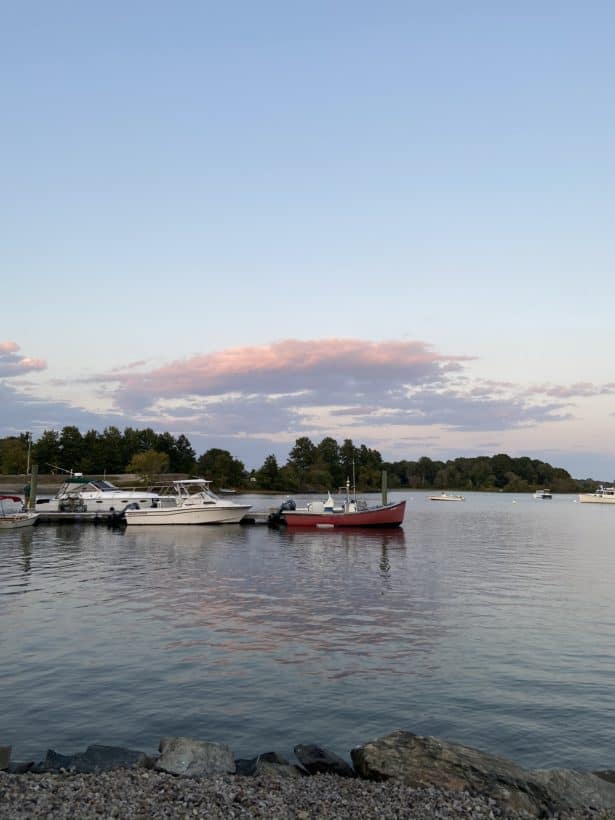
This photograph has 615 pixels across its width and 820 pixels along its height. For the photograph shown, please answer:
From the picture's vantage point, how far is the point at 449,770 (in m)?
11.1

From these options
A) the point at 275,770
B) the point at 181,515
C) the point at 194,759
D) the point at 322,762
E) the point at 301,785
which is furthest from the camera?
the point at 181,515

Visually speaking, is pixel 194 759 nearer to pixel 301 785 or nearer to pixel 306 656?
pixel 301 785

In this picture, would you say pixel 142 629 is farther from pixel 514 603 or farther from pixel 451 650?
pixel 514 603

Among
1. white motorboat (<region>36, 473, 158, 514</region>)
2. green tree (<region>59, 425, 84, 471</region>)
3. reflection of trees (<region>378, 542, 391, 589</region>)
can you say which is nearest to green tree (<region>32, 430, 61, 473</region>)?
green tree (<region>59, 425, 84, 471</region>)

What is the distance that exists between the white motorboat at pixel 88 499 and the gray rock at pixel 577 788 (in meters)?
71.2

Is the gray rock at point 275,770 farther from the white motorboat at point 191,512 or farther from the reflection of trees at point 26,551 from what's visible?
the white motorboat at point 191,512

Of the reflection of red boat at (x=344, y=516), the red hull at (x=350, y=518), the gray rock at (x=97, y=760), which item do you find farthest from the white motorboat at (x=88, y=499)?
the gray rock at (x=97, y=760)

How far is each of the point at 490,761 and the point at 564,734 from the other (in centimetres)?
389

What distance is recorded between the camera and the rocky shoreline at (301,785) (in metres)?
9.62

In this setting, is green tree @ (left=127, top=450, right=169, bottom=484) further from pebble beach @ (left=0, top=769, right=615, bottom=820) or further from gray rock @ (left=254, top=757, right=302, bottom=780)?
pebble beach @ (left=0, top=769, right=615, bottom=820)

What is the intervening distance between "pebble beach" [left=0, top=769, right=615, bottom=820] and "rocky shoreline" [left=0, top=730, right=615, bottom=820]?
16 mm

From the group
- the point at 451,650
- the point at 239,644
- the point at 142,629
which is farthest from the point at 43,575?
the point at 451,650

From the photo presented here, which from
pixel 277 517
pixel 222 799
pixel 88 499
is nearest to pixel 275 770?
pixel 222 799

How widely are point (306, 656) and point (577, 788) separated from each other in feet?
34.0
